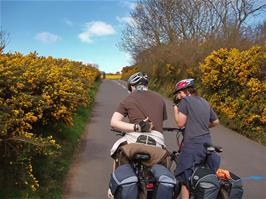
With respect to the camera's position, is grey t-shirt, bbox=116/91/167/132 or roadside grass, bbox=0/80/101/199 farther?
A: roadside grass, bbox=0/80/101/199

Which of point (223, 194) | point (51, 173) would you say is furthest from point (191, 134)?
point (51, 173)

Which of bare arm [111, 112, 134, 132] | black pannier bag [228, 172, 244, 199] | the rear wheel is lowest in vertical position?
the rear wheel

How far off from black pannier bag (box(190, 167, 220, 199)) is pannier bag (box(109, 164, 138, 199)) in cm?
90

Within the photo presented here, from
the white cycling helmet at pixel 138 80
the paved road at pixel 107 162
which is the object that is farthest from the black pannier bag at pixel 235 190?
the paved road at pixel 107 162

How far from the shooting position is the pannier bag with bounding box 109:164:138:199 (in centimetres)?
383

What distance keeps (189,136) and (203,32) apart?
73.9ft

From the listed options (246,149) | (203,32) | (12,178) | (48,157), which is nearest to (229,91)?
(246,149)

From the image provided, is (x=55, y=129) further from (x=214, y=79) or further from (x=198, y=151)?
(x=214, y=79)

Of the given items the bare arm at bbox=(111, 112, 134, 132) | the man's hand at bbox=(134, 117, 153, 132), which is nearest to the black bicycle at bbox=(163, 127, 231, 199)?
the man's hand at bbox=(134, 117, 153, 132)

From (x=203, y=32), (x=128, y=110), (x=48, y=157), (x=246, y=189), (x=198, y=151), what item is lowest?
(x=246, y=189)

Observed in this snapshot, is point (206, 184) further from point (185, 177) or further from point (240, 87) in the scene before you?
point (240, 87)

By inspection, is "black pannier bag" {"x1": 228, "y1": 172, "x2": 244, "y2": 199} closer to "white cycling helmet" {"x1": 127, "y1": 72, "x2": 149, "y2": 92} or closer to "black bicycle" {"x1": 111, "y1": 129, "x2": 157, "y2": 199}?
"black bicycle" {"x1": 111, "y1": 129, "x2": 157, "y2": 199}

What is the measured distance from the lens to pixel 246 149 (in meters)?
10.2

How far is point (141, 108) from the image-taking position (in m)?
4.56
